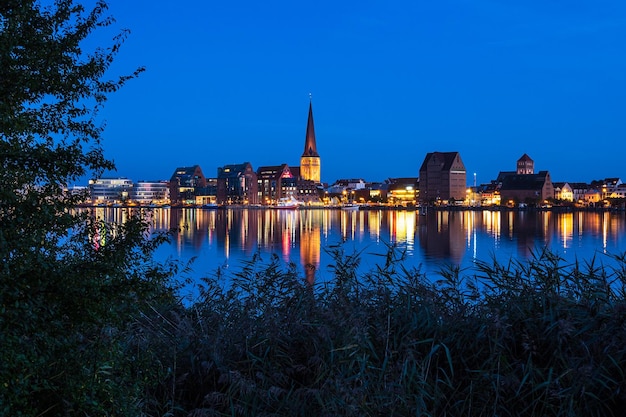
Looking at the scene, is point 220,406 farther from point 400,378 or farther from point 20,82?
point 20,82

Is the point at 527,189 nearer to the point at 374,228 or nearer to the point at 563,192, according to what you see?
the point at 563,192

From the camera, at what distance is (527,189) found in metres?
190

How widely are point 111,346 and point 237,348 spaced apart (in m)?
1.55

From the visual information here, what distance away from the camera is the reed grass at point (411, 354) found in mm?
5008

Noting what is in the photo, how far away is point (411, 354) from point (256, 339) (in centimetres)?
190

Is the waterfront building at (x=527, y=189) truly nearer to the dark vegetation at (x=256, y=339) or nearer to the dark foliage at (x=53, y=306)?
the dark vegetation at (x=256, y=339)

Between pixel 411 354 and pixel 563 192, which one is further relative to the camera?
pixel 563 192

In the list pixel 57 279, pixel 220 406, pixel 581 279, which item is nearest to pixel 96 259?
pixel 57 279

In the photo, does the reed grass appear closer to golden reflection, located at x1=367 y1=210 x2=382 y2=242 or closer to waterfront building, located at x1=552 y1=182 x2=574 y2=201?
golden reflection, located at x1=367 y1=210 x2=382 y2=242

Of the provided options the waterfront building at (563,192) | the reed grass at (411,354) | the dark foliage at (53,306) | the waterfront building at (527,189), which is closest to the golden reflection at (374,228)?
the reed grass at (411,354)

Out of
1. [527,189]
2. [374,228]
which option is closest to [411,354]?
[374,228]

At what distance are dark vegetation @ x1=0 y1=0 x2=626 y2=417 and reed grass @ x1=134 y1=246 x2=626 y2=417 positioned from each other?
0.02 metres

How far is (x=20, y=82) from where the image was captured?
17.4 ft

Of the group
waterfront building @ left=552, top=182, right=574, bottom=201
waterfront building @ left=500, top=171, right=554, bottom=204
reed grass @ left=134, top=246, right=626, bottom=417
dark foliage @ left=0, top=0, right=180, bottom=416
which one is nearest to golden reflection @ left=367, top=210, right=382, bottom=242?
reed grass @ left=134, top=246, right=626, bottom=417
